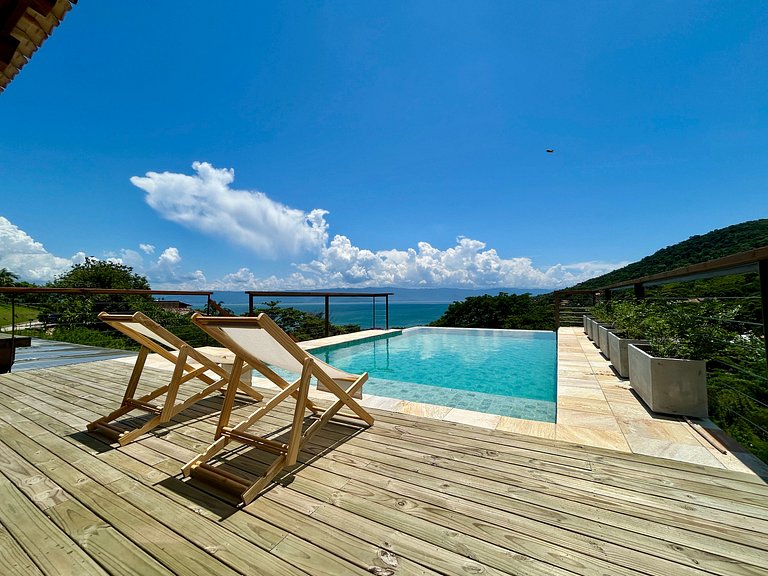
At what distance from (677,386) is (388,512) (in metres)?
2.47

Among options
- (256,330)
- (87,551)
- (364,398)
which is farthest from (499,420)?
(87,551)

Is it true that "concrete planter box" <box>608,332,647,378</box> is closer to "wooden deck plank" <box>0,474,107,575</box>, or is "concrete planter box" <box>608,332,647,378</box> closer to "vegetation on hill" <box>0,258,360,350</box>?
"vegetation on hill" <box>0,258,360,350</box>

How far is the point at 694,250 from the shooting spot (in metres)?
17.9

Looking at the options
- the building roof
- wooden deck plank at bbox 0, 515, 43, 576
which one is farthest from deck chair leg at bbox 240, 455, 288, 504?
the building roof

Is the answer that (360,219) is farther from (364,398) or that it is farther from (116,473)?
(116,473)

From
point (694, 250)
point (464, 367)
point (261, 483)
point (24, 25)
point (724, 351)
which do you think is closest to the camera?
point (261, 483)

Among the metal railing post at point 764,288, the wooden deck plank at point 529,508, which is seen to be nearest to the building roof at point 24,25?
the wooden deck plank at point 529,508

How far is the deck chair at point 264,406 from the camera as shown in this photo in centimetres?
154

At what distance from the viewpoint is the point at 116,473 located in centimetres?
167

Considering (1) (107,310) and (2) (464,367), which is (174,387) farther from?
(1) (107,310)

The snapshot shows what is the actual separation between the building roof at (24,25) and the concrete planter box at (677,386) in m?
4.49

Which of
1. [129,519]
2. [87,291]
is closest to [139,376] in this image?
[129,519]

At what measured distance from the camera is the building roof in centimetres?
171

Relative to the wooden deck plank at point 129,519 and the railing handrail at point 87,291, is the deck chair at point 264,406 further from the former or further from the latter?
the railing handrail at point 87,291
